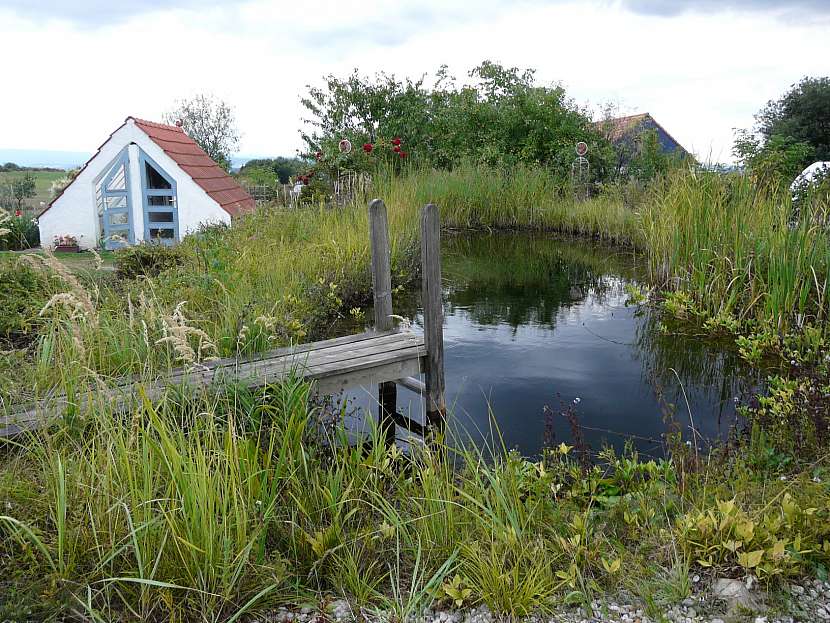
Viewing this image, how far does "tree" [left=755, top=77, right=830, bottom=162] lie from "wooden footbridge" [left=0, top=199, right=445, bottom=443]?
2392cm

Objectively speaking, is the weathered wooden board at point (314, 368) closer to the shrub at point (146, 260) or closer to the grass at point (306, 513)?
the grass at point (306, 513)

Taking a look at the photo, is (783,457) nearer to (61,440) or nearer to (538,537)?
(538,537)

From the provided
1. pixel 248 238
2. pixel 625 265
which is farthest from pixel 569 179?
pixel 248 238

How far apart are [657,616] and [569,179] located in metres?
13.3

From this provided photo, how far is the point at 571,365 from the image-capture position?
A: 5.88 m

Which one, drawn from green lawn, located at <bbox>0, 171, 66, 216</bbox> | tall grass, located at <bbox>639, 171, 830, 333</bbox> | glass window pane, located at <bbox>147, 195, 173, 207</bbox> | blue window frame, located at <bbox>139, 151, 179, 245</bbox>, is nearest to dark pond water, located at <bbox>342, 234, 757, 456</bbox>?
tall grass, located at <bbox>639, 171, 830, 333</bbox>

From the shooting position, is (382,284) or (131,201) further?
(131,201)

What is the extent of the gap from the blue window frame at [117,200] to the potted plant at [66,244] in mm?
626

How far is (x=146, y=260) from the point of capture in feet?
28.5

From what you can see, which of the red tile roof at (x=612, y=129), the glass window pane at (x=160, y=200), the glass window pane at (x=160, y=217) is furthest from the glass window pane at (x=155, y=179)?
the red tile roof at (x=612, y=129)

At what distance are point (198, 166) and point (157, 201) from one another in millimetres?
1036

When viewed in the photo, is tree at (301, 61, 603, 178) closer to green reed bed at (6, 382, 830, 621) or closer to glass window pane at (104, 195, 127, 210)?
glass window pane at (104, 195, 127, 210)

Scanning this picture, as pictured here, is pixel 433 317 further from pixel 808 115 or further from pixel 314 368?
pixel 808 115

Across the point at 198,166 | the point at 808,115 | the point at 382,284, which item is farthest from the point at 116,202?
the point at 808,115
